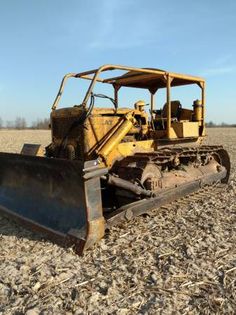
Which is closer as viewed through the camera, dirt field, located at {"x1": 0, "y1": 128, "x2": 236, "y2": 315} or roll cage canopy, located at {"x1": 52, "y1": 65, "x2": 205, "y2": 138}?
dirt field, located at {"x1": 0, "y1": 128, "x2": 236, "y2": 315}

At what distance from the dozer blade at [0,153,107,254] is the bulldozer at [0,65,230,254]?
0.04ft

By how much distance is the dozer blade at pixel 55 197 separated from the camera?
4.78 metres

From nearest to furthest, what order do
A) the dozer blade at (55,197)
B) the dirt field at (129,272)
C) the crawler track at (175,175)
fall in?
the dirt field at (129,272)
the dozer blade at (55,197)
the crawler track at (175,175)

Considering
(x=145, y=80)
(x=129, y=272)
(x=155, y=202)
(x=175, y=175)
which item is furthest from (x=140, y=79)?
(x=129, y=272)

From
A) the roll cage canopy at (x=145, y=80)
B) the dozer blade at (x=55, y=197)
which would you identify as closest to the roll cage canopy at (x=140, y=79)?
the roll cage canopy at (x=145, y=80)

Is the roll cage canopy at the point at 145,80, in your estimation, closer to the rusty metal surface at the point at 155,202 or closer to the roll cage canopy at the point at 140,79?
the roll cage canopy at the point at 140,79

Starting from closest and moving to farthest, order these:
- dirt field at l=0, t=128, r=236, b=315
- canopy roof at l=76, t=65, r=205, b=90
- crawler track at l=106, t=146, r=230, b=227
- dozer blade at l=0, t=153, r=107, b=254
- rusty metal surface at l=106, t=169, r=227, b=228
Answer: dirt field at l=0, t=128, r=236, b=315 < dozer blade at l=0, t=153, r=107, b=254 < rusty metal surface at l=106, t=169, r=227, b=228 < crawler track at l=106, t=146, r=230, b=227 < canopy roof at l=76, t=65, r=205, b=90

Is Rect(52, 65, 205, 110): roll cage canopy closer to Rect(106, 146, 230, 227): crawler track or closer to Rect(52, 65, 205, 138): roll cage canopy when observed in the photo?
Rect(52, 65, 205, 138): roll cage canopy

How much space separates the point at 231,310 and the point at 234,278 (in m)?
0.65

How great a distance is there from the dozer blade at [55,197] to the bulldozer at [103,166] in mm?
13

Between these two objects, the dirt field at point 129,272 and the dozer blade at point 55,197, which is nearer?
the dirt field at point 129,272

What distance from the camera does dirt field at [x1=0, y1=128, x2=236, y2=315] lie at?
3441 mm

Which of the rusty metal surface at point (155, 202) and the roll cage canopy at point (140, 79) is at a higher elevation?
the roll cage canopy at point (140, 79)

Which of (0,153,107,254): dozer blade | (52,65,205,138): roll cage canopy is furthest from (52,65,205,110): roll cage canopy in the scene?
(0,153,107,254): dozer blade
